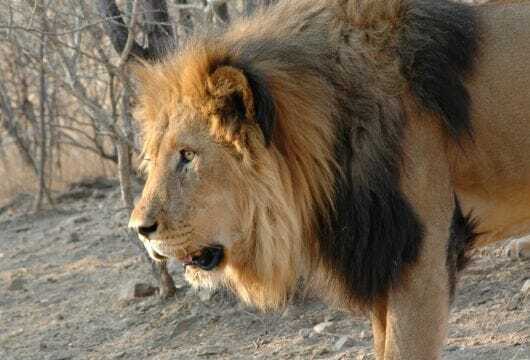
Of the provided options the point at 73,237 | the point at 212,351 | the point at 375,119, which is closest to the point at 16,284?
the point at 73,237

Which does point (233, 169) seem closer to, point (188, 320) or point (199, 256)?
Result: point (199, 256)

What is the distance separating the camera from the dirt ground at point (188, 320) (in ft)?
14.1

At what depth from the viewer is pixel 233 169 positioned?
10.4 feet

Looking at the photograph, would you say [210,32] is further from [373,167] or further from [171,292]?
[171,292]

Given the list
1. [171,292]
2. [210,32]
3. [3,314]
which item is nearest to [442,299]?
[210,32]

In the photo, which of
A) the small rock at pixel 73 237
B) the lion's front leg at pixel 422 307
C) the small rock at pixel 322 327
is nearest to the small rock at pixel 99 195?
the small rock at pixel 73 237

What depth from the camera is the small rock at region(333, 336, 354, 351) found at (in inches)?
169

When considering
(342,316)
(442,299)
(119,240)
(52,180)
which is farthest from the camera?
(52,180)

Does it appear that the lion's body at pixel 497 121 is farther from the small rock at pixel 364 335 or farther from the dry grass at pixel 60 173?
the dry grass at pixel 60 173

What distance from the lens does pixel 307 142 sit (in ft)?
10.6

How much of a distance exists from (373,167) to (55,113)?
4934mm

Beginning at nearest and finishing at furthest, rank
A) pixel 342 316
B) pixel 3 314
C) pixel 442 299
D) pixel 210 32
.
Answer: pixel 442 299
pixel 210 32
pixel 342 316
pixel 3 314

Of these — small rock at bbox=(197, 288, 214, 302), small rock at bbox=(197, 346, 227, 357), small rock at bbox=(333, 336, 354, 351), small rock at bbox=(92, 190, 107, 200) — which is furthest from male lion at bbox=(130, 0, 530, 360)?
small rock at bbox=(92, 190, 107, 200)

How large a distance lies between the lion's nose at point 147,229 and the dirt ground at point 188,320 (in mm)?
1393
